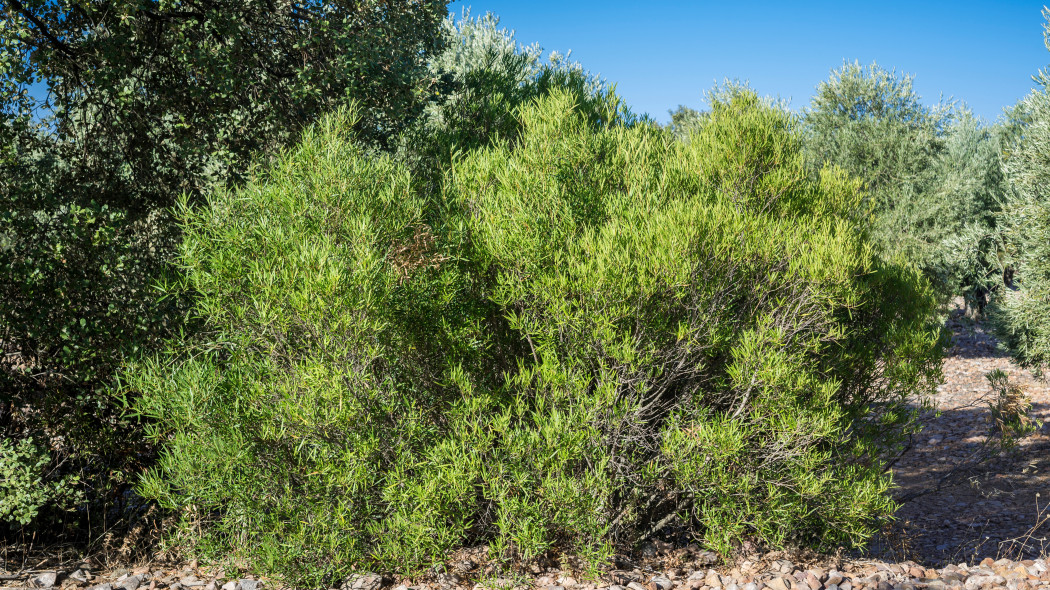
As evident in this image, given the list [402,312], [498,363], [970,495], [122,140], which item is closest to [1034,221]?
[970,495]

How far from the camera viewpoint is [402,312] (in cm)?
499

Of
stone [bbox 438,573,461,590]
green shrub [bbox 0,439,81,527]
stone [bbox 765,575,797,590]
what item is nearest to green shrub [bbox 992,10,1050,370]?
stone [bbox 765,575,797,590]

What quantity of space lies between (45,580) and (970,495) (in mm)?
12418

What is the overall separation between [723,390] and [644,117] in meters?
3.06

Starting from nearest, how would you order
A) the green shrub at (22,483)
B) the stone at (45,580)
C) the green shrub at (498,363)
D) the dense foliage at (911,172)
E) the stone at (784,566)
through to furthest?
the green shrub at (498,363), the green shrub at (22,483), the stone at (784,566), the stone at (45,580), the dense foliage at (911,172)

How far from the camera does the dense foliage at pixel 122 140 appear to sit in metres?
5.91

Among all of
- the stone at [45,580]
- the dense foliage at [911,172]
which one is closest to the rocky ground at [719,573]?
the stone at [45,580]

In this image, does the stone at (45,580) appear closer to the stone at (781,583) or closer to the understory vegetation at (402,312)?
the understory vegetation at (402,312)

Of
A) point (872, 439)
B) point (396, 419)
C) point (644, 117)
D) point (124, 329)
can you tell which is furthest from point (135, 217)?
point (872, 439)

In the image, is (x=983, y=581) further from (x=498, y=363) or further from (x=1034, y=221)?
(x=1034, y=221)

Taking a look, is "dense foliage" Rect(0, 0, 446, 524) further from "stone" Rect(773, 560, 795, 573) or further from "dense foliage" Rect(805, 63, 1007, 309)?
"dense foliage" Rect(805, 63, 1007, 309)

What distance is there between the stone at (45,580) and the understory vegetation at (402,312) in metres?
0.62

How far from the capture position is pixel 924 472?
11625 mm

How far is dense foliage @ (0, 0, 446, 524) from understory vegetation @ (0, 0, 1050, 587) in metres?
0.03
